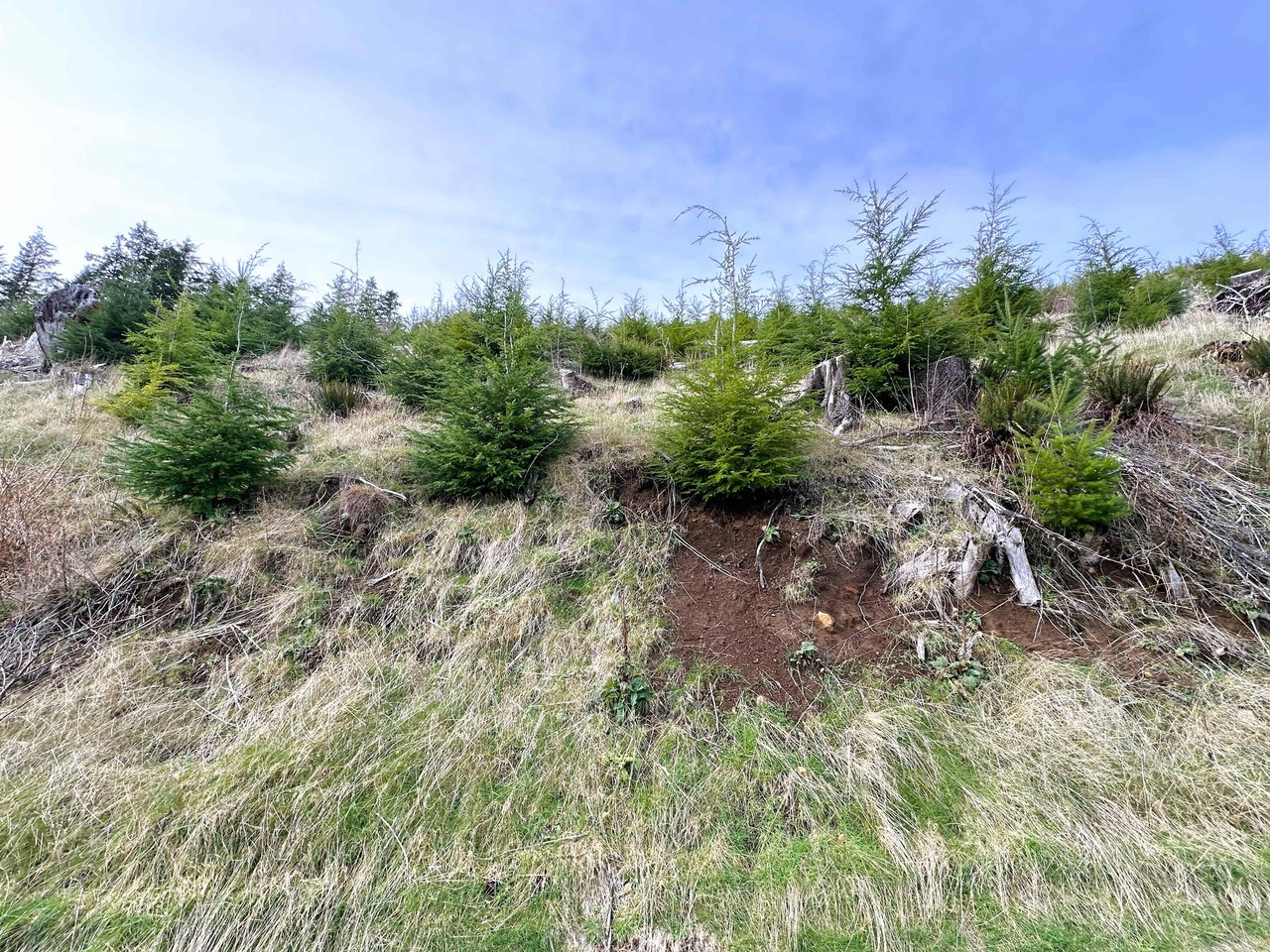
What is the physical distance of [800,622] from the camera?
318 cm

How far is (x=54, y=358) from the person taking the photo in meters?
9.16

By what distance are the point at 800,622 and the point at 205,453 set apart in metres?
5.11

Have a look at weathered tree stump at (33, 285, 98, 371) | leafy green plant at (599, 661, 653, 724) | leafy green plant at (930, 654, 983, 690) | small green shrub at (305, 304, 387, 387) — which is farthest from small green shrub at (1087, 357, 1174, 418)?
weathered tree stump at (33, 285, 98, 371)

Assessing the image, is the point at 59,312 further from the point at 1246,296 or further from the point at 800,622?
the point at 1246,296

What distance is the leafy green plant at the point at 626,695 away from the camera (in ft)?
8.87

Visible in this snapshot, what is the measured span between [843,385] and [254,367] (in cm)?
1025

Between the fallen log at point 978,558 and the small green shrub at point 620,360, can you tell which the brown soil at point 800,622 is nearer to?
the fallen log at point 978,558

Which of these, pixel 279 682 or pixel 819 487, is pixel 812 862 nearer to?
pixel 819 487

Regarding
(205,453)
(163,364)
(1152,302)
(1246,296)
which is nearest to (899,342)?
(205,453)

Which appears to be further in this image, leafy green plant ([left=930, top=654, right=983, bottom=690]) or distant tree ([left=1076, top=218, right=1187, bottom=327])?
distant tree ([left=1076, top=218, right=1187, bottom=327])

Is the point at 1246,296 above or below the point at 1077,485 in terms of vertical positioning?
above

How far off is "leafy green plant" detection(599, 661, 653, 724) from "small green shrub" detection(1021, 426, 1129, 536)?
3.11m

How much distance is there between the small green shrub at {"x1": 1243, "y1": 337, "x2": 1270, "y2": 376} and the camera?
521cm

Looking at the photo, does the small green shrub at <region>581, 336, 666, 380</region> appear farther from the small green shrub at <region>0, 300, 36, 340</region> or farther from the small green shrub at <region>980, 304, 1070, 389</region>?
the small green shrub at <region>0, 300, 36, 340</region>
